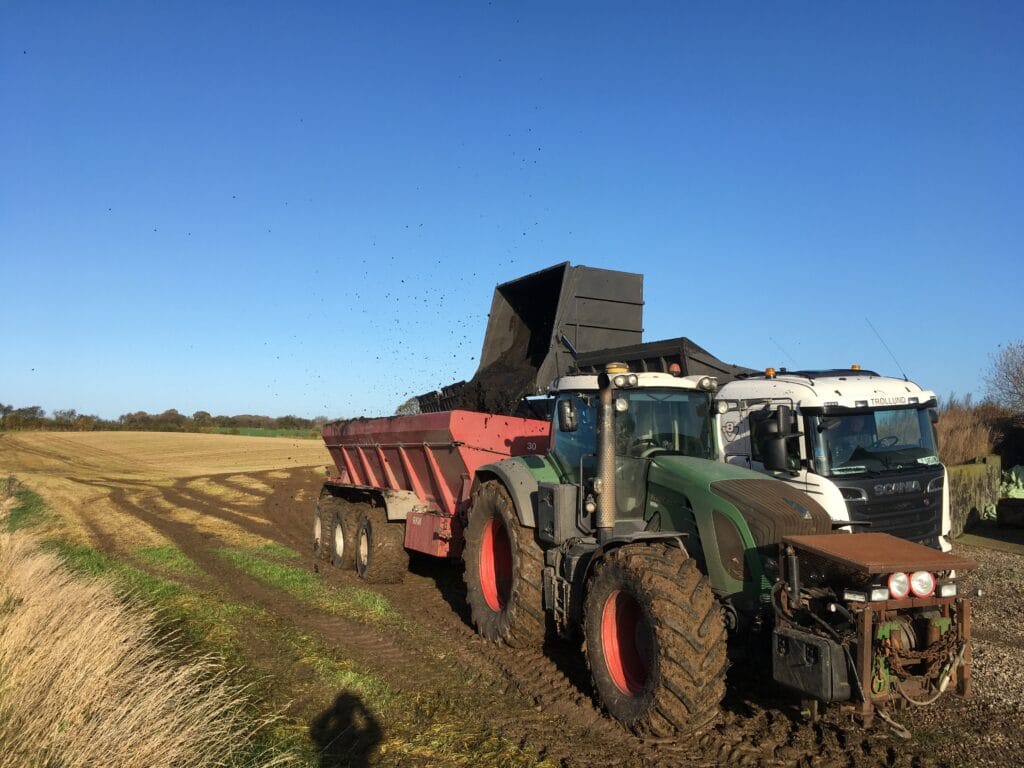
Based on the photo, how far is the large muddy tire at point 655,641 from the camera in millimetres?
4375

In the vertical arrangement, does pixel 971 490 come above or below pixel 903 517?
below

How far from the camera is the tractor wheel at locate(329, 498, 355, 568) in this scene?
35.8 feet

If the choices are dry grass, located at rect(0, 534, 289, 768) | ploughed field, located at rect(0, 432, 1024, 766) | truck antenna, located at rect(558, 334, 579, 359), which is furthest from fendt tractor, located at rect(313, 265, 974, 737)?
dry grass, located at rect(0, 534, 289, 768)

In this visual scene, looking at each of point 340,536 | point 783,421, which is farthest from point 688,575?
point 340,536

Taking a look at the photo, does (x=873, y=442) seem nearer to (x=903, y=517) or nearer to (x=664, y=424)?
(x=903, y=517)

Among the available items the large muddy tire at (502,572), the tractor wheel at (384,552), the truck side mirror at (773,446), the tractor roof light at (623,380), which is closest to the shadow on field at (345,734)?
the large muddy tire at (502,572)

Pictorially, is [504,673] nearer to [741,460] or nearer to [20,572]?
[741,460]

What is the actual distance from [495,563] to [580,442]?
1767mm

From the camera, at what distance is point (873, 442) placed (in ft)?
25.9

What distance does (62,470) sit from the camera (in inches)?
1289

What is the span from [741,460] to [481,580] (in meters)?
3.36

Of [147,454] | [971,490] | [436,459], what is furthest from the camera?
[147,454]

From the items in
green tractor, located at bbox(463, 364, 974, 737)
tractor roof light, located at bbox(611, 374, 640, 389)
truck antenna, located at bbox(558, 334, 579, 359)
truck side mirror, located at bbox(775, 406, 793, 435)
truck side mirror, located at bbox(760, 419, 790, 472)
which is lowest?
green tractor, located at bbox(463, 364, 974, 737)

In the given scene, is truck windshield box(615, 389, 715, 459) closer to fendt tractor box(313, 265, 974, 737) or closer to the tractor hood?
fendt tractor box(313, 265, 974, 737)
